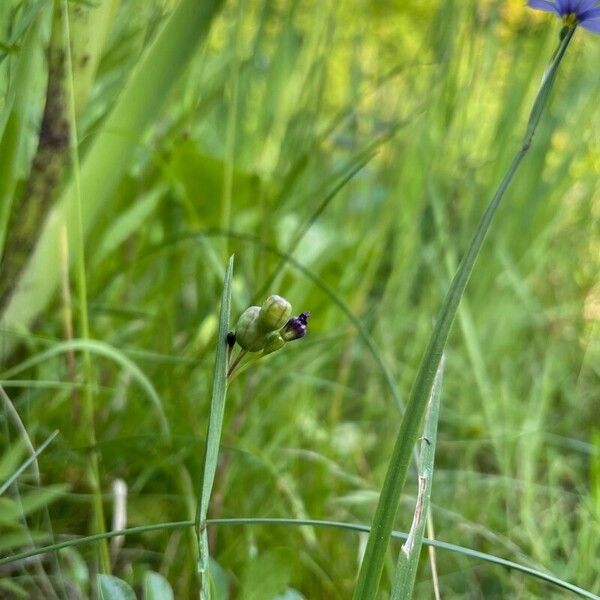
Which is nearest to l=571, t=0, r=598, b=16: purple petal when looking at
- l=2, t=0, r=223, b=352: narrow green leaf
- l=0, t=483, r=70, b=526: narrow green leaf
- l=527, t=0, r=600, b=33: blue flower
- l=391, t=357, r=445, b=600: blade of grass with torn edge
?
l=527, t=0, r=600, b=33: blue flower

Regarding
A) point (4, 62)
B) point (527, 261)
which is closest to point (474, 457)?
point (527, 261)

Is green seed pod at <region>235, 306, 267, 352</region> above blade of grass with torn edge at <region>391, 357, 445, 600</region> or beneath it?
above

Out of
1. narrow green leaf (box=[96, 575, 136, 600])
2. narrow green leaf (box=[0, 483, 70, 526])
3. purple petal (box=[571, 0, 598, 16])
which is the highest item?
purple petal (box=[571, 0, 598, 16])

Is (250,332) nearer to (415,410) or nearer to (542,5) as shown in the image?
(415,410)

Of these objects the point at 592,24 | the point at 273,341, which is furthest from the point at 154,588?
the point at 592,24

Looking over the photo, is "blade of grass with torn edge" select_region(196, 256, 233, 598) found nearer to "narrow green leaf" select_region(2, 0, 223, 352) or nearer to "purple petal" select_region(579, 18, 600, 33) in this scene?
"purple petal" select_region(579, 18, 600, 33)

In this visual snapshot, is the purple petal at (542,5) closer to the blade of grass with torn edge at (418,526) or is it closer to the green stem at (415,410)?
the green stem at (415,410)

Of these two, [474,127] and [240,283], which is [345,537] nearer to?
[240,283]
